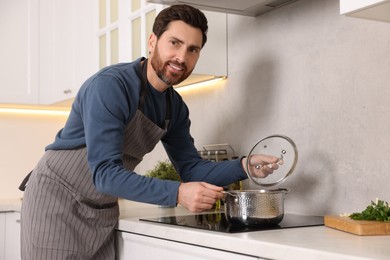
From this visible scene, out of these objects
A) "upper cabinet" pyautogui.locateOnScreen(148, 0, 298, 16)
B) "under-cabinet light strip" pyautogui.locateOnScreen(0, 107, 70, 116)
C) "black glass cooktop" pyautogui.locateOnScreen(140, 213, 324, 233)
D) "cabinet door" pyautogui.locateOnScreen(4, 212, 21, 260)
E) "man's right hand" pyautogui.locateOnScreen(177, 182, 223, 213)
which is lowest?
"cabinet door" pyautogui.locateOnScreen(4, 212, 21, 260)

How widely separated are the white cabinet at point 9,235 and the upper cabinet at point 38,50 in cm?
69

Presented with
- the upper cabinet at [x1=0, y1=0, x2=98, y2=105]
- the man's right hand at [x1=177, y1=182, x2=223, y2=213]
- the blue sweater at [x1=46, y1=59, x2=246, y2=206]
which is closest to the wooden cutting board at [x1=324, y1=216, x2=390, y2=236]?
the man's right hand at [x1=177, y1=182, x2=223, y2=213]

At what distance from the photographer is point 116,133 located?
4.93 ft

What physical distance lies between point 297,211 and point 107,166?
691mm

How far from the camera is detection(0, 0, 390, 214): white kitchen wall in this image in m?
1.56

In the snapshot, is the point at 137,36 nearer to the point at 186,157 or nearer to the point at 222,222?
the point at 186,157

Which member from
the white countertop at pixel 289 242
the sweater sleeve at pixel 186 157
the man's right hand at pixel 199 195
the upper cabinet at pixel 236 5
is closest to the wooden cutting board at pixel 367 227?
the white countertop at pixel 289 242

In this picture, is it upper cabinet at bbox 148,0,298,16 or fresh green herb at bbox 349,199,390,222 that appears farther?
upper cabinet at bbox 148,0,298,16

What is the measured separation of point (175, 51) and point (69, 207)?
55cm

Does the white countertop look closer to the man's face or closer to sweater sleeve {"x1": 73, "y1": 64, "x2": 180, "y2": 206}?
sweater sleeve {"x1": 73, "y1": 64, "x2": 180, "y2": 206}

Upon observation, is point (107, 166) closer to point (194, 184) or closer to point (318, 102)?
point (194, 184)

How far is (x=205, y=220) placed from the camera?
1630 mm

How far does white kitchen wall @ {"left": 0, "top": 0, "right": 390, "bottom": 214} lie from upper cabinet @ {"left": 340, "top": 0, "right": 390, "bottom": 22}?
339 mm

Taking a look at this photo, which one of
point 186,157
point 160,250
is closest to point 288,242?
point 160,250
